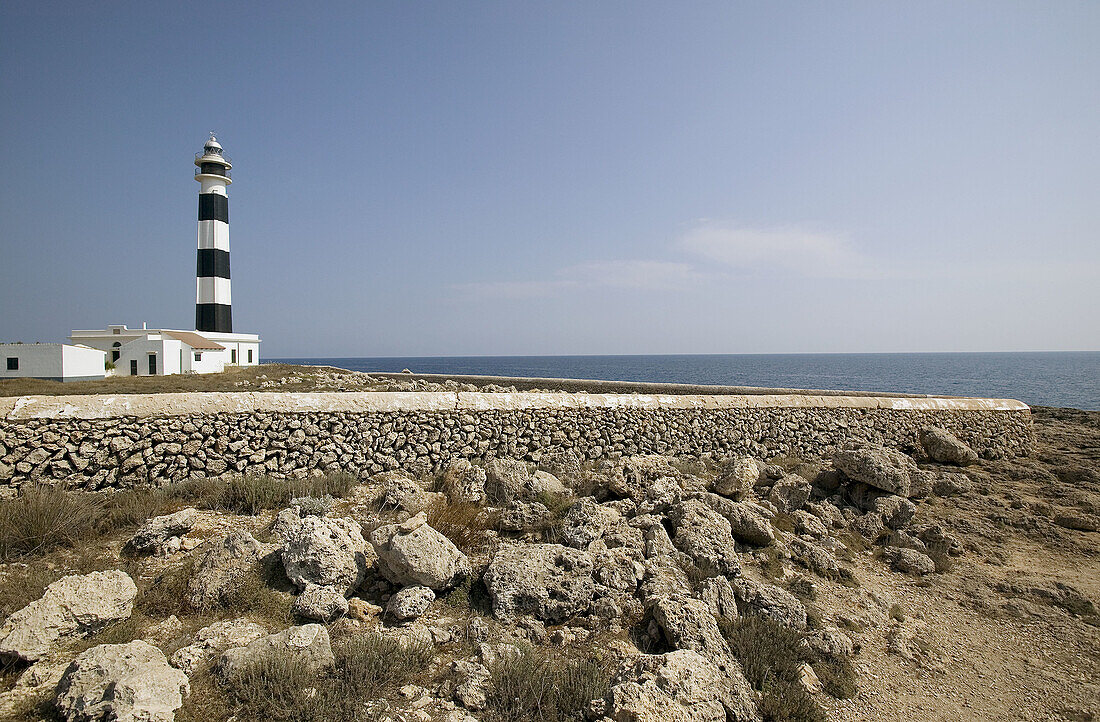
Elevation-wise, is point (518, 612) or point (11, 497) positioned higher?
point (11, 497)

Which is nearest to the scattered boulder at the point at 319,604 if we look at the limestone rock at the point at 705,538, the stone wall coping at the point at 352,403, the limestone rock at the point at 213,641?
the limestone rock at the point at 213,641

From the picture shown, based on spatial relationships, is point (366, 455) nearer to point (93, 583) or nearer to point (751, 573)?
point (93, 583)

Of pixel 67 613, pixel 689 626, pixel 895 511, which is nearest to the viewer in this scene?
pixel 67 613

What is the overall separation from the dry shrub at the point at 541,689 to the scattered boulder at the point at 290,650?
127 centimetres

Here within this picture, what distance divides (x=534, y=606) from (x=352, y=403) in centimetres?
540

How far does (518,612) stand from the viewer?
4879 millimetres

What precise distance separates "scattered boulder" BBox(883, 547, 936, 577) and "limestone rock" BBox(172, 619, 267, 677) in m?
7.33

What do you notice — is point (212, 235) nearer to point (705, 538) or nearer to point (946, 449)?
point (705, 538)

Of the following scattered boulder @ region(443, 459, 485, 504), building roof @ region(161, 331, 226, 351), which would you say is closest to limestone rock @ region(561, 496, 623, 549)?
scattered boulder @ region(443, 459, 485, 504)

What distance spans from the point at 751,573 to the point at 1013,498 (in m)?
7.10

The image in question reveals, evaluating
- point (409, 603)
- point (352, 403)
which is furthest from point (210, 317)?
point (409, 603)

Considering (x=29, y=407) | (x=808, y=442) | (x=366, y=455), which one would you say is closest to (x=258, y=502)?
(x=366, y=455)

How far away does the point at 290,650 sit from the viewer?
3.88 m

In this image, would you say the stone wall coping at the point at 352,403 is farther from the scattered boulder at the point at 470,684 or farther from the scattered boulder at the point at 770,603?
the scattered boulder at the point at 470,684
